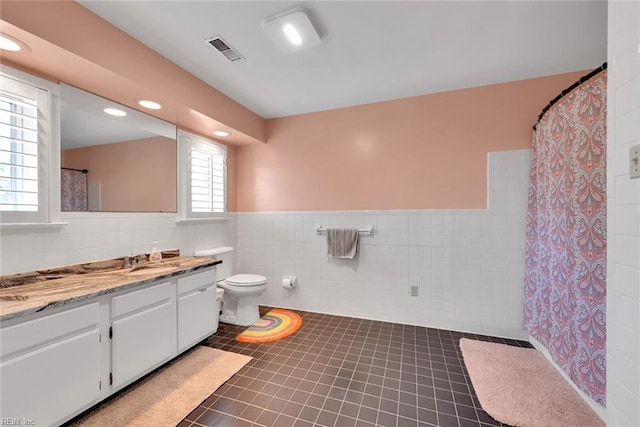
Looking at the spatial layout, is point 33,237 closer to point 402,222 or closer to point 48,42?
point 48,42

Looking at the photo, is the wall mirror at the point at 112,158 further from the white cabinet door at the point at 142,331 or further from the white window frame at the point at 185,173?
the white cabinet door at the point at 142,331

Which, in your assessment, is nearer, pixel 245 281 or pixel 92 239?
pixel 92 239

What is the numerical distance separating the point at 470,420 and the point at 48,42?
3106mm

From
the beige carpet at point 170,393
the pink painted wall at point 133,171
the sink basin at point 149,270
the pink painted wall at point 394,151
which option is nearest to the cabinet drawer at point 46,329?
the sink basin at point 149,270

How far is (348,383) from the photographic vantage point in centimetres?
179

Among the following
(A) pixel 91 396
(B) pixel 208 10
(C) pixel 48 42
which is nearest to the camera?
(C) pixel 48 42

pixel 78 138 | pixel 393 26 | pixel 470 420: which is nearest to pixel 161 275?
pixel 78 138

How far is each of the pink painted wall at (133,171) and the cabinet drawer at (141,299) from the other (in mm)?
792

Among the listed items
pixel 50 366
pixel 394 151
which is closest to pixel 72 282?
pixel 50 366

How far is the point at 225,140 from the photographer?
3.18 meters

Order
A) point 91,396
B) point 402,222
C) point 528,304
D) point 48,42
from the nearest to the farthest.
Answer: point 48,42
point 91,396
point 528,304
point 402,222

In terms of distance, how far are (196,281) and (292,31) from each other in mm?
2022
